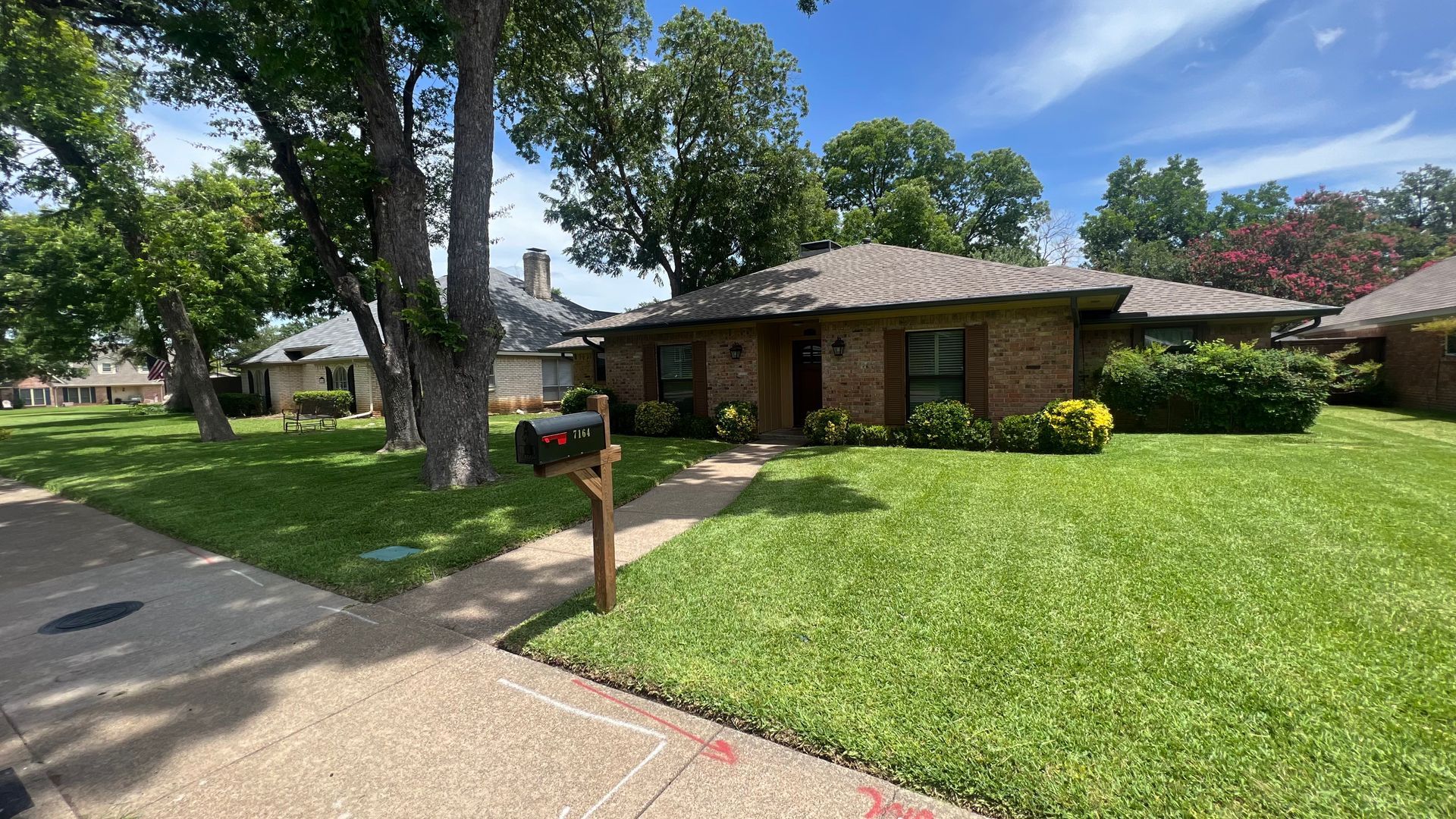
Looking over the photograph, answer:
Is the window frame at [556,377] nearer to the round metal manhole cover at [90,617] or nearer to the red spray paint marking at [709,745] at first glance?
the round metal manhole cover at [90,617]

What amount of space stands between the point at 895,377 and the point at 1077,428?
3.18 metres

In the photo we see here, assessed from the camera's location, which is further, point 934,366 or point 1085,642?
point 934,366

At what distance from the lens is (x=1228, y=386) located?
10.1 m

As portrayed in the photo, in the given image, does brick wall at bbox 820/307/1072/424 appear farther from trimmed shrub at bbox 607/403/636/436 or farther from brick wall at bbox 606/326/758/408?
trimmed shrub at bbox 607/403/636/436

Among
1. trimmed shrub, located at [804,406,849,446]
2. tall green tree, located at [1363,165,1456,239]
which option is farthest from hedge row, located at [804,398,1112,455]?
tall green tree, located at [1363,165,1456,239]

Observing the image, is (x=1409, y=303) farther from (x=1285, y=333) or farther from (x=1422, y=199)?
(x=1422, y=199)

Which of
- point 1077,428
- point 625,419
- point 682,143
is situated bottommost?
point 1077,428

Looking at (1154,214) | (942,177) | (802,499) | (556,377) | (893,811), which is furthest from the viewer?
(1154,214)

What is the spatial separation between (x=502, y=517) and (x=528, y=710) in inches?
148

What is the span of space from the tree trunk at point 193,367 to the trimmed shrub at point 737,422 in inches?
513

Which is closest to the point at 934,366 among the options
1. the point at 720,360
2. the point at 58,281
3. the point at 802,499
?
the point at 720,360

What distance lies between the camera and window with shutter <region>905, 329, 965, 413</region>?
10.4 metres

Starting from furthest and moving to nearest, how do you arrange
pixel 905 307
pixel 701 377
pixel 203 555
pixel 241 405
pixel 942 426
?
pixel 241 405 < pixel 701 377 < pixel 905 307 < pixel 942 426 < pixel 203 555

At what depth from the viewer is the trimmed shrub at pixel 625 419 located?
1312 centimetres
